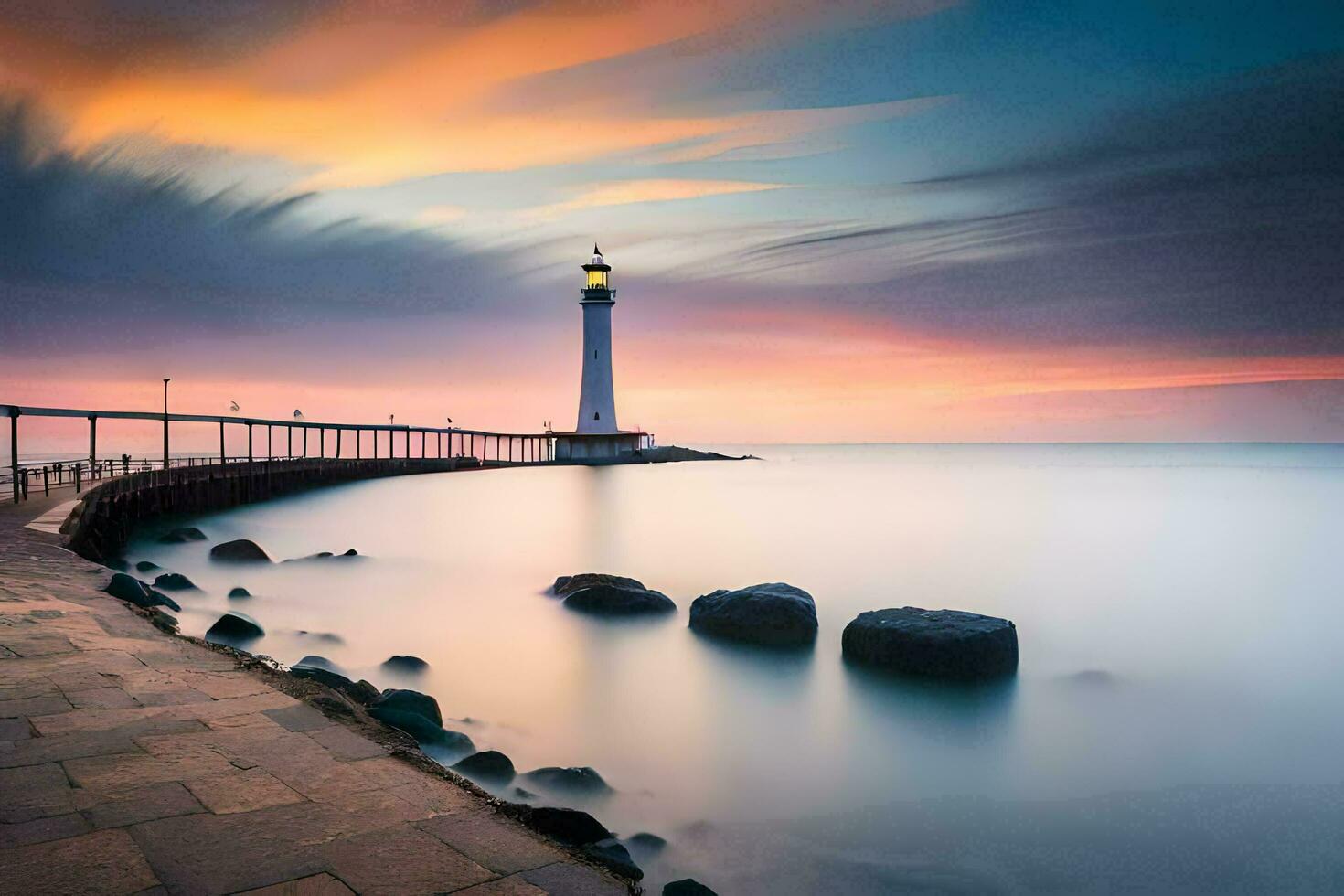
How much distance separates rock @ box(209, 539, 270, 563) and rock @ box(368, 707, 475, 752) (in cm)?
1180

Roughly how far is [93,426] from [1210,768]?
2779 cm

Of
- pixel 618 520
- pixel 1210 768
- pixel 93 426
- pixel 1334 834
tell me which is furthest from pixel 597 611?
pixel 93 426

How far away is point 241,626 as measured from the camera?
28.9 ft

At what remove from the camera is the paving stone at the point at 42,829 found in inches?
113

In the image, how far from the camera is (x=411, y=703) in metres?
6.14

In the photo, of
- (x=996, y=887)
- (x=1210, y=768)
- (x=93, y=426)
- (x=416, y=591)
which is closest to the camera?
(x=996, y=887)

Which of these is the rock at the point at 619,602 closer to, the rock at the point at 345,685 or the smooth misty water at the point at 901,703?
the smooth misty water at the point at 901,703

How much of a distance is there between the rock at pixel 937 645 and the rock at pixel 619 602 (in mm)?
3274

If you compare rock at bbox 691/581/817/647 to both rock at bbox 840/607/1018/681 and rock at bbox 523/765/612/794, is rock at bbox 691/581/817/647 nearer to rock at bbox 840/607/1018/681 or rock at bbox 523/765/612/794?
rock at bbox 840/607/1018/681

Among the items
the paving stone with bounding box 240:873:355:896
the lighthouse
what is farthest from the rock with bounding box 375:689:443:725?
the lighthouse

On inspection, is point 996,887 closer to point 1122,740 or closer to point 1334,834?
point 1334,834

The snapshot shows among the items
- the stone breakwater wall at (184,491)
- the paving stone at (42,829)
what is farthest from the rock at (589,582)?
the paving stone at (42,829)

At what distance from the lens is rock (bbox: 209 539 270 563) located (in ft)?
52.7

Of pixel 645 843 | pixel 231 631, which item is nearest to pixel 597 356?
pixel 231 631
